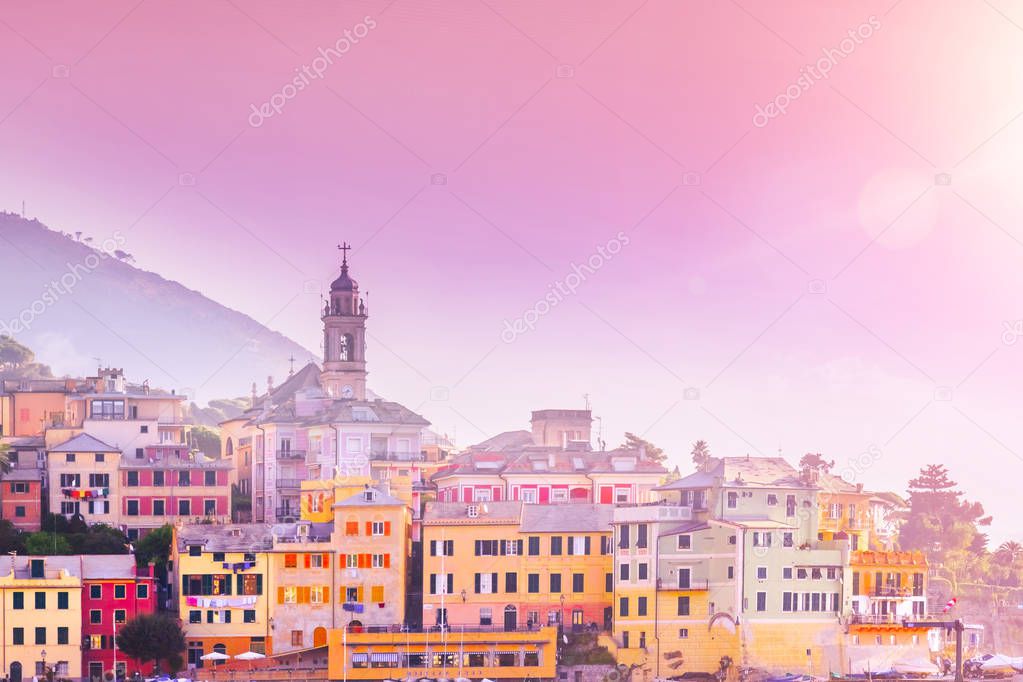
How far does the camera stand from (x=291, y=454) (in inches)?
4045

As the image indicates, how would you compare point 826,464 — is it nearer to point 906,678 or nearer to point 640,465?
point 640,465

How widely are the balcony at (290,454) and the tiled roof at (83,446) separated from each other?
1006 cm

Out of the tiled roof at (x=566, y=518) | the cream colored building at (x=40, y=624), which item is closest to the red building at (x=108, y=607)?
the cream colored building at (x=40, y=624)

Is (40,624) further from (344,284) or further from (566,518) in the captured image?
(344,284)

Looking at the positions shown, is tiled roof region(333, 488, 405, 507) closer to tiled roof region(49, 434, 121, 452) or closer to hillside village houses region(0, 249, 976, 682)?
hillside village houses region(0, 249, 976, 682)

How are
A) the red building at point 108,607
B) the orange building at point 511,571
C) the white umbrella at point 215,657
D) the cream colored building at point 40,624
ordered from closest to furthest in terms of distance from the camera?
1. the cream colored building at point 40,624
2. the white umbrella at point 215,657
3. the red building at point 108,607
4. the orange building at point 511,571

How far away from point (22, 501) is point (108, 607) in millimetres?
12321

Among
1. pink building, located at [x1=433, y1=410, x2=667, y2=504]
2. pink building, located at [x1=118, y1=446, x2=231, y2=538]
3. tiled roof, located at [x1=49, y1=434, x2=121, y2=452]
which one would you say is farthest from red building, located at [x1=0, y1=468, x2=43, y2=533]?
pink building, located at [x1=433, y1=410, x2=667, y2=504]

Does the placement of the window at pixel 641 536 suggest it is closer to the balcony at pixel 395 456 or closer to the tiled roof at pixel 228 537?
the tiled roof at pixel 228 537

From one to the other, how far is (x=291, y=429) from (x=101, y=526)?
15119 mm

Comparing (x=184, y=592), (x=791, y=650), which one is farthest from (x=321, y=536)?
(x=791, y=650)

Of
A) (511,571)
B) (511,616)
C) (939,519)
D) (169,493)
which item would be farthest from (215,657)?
(939,519)

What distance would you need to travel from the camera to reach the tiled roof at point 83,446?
94.5 m

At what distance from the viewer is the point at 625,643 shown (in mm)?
83312
